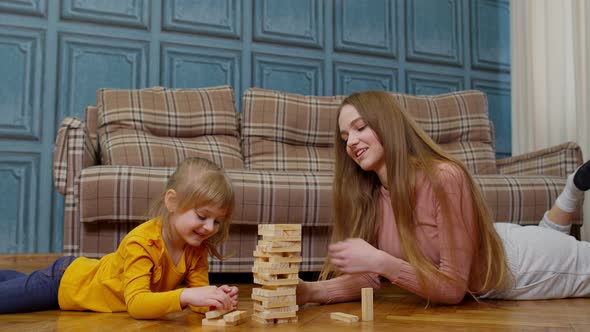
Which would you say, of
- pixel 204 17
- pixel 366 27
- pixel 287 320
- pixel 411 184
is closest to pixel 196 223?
pixel 287 320

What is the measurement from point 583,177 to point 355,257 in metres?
1.03

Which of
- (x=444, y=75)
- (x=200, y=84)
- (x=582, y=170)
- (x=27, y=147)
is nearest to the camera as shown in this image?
(x=582, y=170)

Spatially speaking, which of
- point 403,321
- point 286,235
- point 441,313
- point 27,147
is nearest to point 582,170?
point 441,313

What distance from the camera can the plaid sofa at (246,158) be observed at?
2010 mm

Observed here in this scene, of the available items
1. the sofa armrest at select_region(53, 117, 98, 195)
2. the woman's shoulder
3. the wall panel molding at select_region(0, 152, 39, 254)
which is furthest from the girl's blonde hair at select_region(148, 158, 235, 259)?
the wall panel molding at select_region(0, 152, 39, 254)

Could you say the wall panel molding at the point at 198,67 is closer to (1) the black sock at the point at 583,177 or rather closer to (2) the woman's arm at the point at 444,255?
(1) the black sock at the point at 583,177

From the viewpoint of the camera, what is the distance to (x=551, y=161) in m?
2.49

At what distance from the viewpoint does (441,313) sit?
1404 mm

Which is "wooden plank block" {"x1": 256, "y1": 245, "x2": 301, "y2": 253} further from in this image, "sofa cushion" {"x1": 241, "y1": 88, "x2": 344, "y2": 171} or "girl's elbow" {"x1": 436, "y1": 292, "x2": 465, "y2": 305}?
"sofa cushion" {"x1": 241, "y1": 88, "x2": 344, "y2": 171}

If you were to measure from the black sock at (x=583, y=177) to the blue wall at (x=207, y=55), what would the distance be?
5.42ft

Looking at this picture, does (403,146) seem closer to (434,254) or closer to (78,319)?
(434,254)

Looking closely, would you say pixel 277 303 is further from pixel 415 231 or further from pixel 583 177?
pixel 583 177

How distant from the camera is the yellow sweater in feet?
4.19

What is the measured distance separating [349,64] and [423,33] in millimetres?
561
